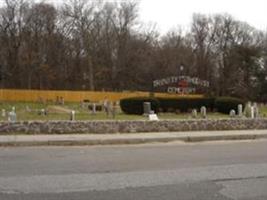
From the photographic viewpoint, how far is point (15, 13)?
85.3m

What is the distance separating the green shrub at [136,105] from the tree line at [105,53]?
150ft

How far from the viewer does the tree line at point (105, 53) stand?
83.6 m

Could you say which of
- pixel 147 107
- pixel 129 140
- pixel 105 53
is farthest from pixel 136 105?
pixel 105 53

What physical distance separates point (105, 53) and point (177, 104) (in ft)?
175

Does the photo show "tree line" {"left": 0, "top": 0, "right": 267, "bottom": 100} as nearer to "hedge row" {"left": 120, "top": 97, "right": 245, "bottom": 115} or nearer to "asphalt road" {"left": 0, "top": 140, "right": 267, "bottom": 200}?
"hedge row" {"left": 120, "top": 97, "right": 245, "bottom": 115}

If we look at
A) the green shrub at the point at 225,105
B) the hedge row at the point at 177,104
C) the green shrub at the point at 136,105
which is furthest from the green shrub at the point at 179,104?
the green shrub at the point at 225,105

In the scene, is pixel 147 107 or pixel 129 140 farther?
pixel 147 107

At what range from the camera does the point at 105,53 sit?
8956 cm

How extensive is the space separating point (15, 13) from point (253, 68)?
127 ft

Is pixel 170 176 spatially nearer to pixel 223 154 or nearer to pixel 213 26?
pixel 223 154

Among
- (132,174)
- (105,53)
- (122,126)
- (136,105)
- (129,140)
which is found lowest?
(132,174)

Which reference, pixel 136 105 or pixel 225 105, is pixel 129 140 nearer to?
pixel 136 105

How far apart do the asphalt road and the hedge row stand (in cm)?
1995

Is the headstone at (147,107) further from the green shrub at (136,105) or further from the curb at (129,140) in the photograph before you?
the curb at (129,140)
